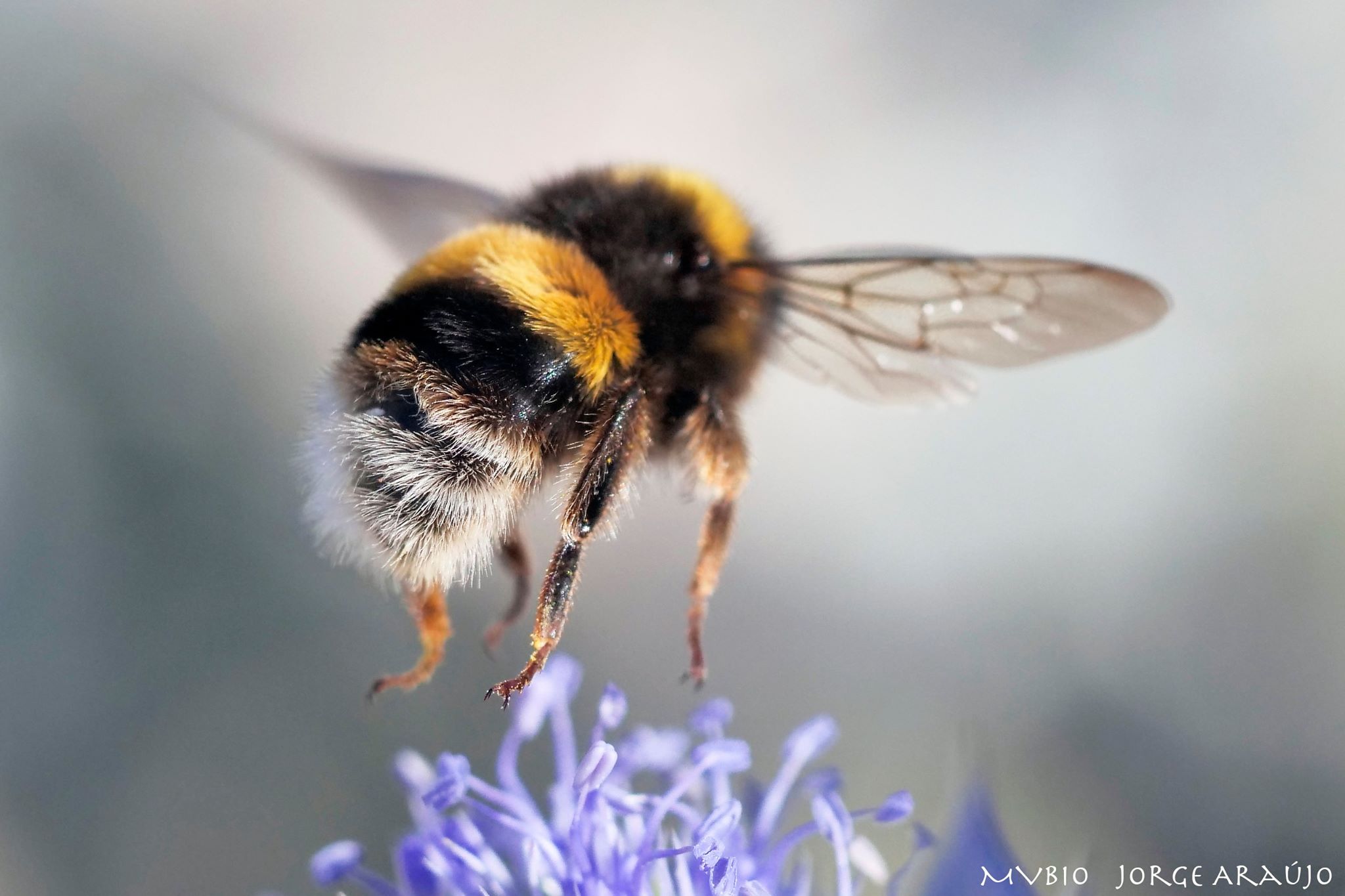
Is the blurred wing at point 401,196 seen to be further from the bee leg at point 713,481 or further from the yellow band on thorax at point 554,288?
the bee leg at point 713,481

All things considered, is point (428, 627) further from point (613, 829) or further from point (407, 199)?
point (407, 199)

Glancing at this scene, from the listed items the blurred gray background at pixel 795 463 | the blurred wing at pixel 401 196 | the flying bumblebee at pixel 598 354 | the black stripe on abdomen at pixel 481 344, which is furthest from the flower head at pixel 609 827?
the blurred gray background at pixel 795 463

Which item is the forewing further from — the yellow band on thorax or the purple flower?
the purple flower

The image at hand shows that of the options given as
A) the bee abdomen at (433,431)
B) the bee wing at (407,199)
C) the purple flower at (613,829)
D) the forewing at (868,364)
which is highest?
the bee wing at (407,199)

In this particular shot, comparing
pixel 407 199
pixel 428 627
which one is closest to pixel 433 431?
pixel 428 627

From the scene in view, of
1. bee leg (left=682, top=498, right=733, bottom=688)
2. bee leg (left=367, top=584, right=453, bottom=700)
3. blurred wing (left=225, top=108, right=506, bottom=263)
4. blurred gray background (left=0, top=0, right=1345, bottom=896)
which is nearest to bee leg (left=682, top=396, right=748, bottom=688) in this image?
bee leg (left=682, top=498, right=733, bottom=688)
